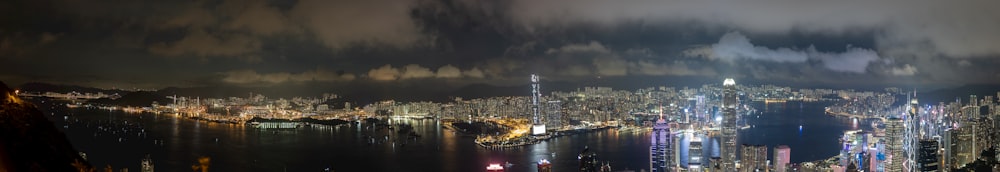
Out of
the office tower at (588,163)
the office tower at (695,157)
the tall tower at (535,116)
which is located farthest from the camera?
the tall tower at (535,116)

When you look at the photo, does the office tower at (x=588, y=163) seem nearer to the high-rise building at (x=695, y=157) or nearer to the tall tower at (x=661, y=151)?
the tall tower at (x=661, y=151)

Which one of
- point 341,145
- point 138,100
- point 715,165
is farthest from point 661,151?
point 138,100

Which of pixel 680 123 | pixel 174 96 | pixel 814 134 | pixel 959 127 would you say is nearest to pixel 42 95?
pixel 174 96

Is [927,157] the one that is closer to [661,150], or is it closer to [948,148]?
[948,148]

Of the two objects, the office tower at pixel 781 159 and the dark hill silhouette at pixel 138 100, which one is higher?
the dark hill silhouette at pixel 138 100

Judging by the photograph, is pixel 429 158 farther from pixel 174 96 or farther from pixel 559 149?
pixel 174 96

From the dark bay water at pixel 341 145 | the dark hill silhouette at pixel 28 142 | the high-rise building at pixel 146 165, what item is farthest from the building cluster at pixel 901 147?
the dark hill silhouette at pixel 28 142
